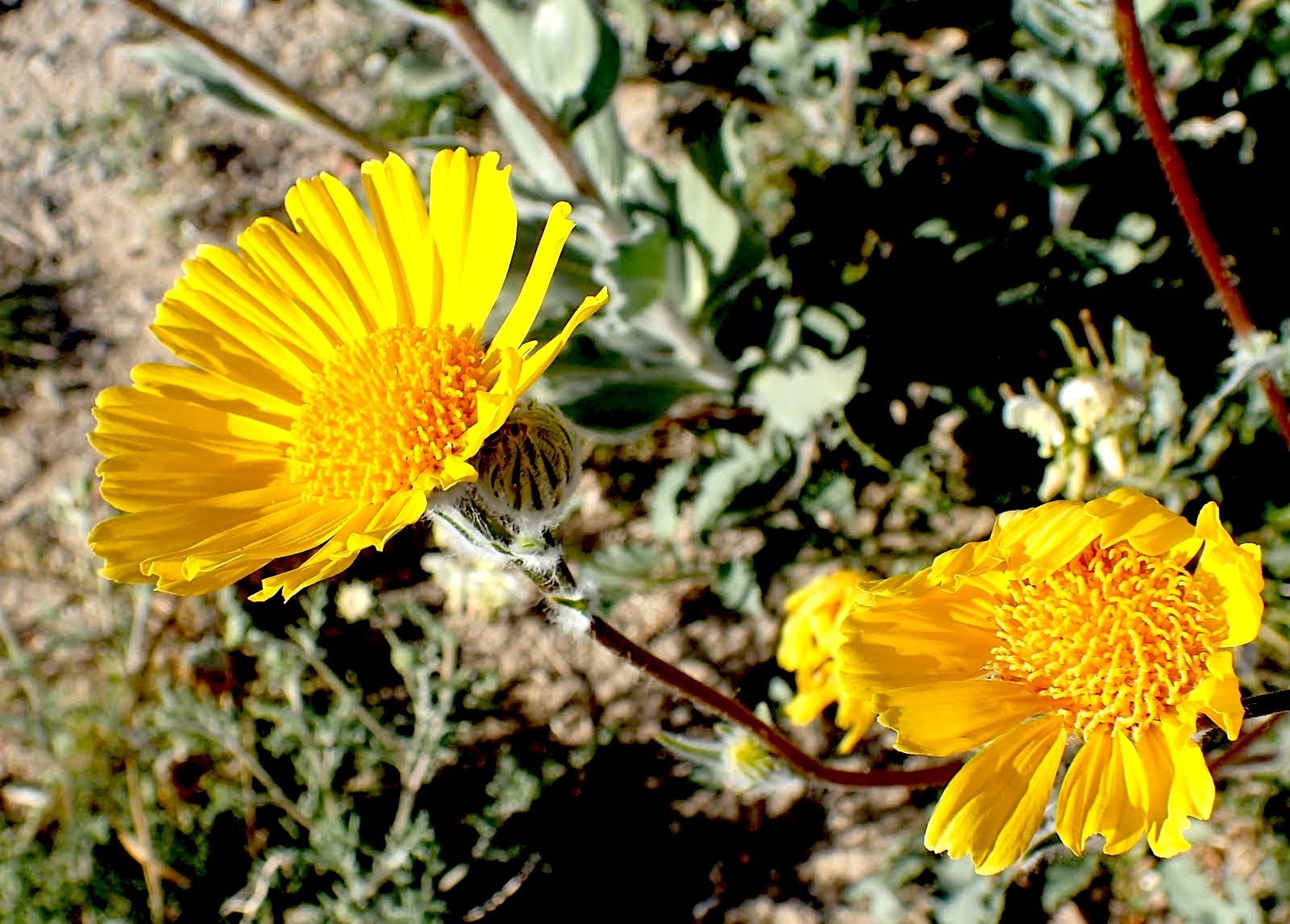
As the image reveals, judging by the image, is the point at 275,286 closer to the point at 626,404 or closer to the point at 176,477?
the point at 176,477

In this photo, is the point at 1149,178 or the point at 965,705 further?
the point at 1149,178

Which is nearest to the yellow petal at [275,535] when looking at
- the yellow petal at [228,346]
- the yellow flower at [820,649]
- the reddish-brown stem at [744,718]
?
the yellow petal at [228,346]

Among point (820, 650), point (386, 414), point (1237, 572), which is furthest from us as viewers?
point (820, 650)

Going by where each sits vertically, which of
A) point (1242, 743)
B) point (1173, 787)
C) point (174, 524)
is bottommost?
point (1242, 743)

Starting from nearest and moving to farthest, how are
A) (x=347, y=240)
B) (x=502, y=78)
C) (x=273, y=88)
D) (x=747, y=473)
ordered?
(x=347, y=240)
(x=502, y=78)
(x=273, y=88)
(x=747, y=473)

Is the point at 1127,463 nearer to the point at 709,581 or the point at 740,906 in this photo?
the point at 709,581

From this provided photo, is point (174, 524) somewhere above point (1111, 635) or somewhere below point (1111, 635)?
above

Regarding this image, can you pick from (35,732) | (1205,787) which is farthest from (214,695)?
(1205,787)

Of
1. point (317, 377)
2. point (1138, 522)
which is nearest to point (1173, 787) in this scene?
point (1138, 522)
